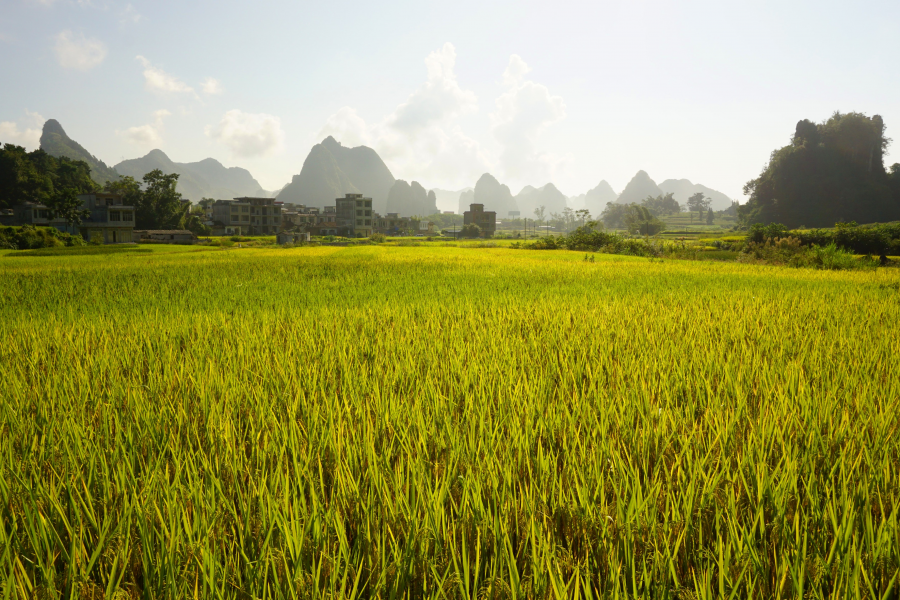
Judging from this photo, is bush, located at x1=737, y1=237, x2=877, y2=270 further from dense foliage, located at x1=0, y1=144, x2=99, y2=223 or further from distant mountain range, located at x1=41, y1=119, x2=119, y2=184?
distant mountain range, located at x1=41, y1=119, x2=119, y2=184

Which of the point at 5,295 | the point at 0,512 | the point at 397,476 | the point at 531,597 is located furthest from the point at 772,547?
the point at 5,295

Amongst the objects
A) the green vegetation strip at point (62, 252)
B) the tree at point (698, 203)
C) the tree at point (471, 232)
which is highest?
the tree at point (698, 203)

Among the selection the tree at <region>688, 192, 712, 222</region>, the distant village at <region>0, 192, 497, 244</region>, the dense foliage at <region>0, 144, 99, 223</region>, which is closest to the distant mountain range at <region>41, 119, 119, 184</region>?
the distant village at <region>0, 192, 497, 244</region>

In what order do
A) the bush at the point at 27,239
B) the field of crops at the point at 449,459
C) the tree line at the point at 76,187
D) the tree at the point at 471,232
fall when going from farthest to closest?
the tree at the point at 471,232
the tree line at the point at 76,187
the bush at the point at 27,239
the field of crops at the point at 449,459

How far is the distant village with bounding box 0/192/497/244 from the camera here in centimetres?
3853

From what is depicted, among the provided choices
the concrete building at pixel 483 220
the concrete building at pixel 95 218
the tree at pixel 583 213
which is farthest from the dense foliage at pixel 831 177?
the concrete building at pixel 95 218

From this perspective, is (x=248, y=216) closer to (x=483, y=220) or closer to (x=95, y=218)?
(x=95, y=218)

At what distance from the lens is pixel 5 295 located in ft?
15.5

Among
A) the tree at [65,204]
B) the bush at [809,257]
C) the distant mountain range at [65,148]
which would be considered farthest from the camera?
the distant mountain range at [65,148]

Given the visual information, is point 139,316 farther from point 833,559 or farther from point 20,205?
point 20,205

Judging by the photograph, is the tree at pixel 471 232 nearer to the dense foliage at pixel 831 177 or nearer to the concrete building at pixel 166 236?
the dense foliage at pixel 831 177

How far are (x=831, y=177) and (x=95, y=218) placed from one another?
3224 inches

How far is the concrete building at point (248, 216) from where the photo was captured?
59188mm

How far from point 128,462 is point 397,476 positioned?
0.74 metres
